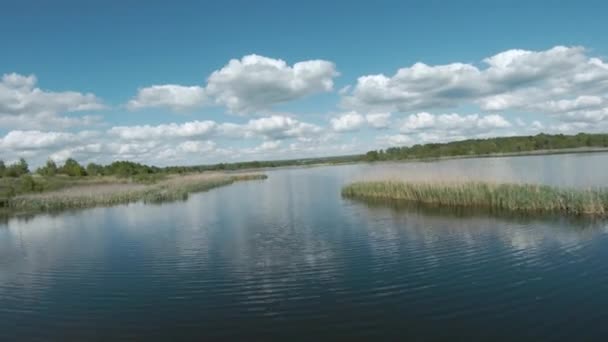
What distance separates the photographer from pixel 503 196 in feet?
63.0

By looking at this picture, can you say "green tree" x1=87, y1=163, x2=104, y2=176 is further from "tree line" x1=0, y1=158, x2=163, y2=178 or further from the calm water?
the calm water

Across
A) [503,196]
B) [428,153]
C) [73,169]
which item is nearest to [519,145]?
[428,153]

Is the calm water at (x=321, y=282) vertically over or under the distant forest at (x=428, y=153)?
under

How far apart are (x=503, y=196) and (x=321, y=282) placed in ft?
45.5

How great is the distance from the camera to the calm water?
6.77 metres

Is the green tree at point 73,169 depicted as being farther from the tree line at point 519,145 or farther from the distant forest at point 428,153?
the tree line at point 519,145

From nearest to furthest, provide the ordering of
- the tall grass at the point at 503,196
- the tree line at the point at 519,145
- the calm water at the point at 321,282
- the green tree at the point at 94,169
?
the calm water at the point at 321,282
the tall grass at the point at 503,196
the green tree at the point at 94,169
the tree line at the point at 519,145

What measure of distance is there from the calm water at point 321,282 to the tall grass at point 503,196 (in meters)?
2.21

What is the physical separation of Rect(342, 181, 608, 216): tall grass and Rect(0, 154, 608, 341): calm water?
7.26 ft

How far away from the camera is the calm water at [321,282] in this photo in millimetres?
6766

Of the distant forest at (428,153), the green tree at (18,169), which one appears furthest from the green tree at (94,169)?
the green tree at (18,169)

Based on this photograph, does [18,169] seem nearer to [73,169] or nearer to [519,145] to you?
[73,169]

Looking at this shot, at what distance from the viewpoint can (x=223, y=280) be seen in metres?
9.78

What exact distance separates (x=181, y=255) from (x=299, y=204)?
13.1 meters
